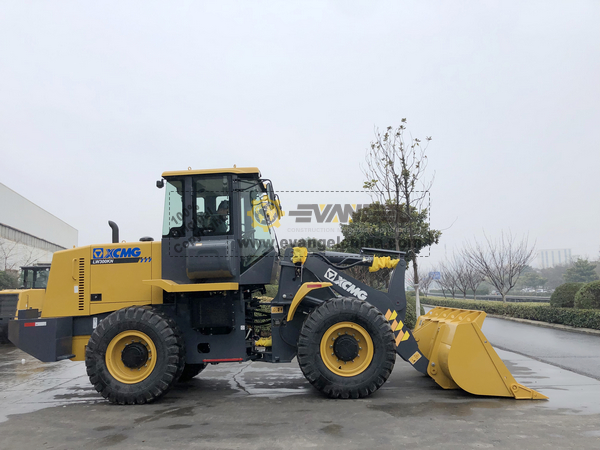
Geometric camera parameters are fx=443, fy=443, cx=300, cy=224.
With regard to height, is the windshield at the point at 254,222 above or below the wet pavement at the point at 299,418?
above

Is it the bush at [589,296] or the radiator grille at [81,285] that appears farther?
the bush at [589,296]

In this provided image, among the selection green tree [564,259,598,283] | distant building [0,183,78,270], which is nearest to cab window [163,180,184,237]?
distant building [0,183,78,270]

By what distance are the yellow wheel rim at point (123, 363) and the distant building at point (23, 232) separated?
2669 cm

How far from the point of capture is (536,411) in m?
5.28

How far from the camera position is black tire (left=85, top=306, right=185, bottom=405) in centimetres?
614

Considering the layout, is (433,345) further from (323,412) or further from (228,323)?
(228,323)

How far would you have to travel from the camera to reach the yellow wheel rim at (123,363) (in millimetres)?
6250

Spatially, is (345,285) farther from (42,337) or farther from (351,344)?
(42,337)

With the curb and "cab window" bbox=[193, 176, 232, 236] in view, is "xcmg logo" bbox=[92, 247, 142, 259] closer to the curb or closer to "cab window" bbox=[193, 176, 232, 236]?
"cab window" bbox=[193, 176, 232, 236]

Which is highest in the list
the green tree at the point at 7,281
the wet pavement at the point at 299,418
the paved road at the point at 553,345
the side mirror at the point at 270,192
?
the side mirror at the point at 270,192

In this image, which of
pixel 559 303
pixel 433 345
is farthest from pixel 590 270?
pixel 433 345

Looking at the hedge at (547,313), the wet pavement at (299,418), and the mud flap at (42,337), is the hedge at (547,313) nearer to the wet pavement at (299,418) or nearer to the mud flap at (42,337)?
the wet pavement at (299,418)

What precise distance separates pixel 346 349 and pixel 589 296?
1325 cm

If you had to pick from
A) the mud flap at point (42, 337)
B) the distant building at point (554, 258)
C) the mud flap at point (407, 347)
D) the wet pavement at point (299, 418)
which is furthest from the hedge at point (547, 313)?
the distant building at point (554, 258)
